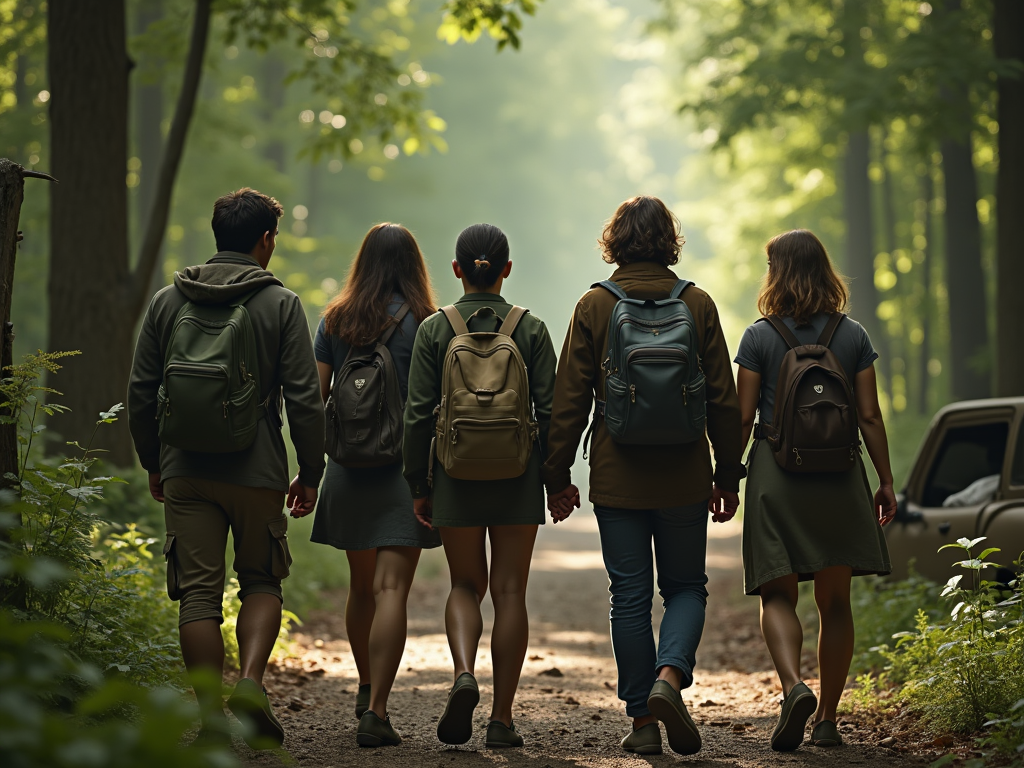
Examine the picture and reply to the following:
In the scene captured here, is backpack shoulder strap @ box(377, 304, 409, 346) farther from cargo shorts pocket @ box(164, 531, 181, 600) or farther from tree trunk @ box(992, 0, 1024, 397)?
tree trunk @ box(992, 0, 1024, 397)

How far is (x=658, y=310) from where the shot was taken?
4.88m

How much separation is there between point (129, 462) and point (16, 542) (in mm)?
5075

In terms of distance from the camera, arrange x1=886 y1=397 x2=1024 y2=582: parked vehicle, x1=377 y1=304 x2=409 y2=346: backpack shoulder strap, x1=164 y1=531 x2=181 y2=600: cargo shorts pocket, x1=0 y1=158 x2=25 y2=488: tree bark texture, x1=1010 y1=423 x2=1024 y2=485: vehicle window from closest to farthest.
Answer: x1=0 y1=158 x2=25 y2=488: tree bark texture
x1=164 y1=531 x2=181 y2=600: cargo shorts pocket
x1=377 y1=304 x2=409 y2=346: backpack shoulder strap
x1=886 y1=397 x2=1024 y2=582: parked vehicle
x1=1010 y1=423 x2=1024 y2=485: vehicle window

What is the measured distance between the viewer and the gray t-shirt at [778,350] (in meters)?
5.07

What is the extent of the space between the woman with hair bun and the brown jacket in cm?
13

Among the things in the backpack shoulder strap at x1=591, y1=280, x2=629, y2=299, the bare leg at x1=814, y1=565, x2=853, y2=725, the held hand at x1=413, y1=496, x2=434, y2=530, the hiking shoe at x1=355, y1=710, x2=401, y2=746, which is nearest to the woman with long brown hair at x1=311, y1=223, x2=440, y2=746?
the hiking shoe at x1=355, y1=710, x2=401, y2=746

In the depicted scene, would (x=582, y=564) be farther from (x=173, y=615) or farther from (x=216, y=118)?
(x=173, y=615)

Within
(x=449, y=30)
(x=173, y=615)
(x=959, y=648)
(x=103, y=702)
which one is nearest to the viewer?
(x=103, y=702)

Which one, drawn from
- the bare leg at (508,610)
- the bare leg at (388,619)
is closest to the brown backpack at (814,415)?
the bare leg at (508,610)

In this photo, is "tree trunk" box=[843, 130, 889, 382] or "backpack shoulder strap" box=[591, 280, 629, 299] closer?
"backpack shoulder strap" box=[591, 280, 629, 299]

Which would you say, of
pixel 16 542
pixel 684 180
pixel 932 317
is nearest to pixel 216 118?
pixel 932 317

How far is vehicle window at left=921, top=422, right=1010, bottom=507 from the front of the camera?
278 inches

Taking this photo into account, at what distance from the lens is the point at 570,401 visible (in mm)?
4934

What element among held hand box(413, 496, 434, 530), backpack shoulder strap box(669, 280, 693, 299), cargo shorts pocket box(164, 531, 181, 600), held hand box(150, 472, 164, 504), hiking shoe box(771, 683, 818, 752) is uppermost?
backpack shoulder strap box(669, 280, 693, 299)
